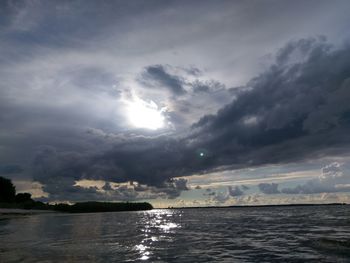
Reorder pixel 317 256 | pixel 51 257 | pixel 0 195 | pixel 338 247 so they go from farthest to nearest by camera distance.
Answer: pixel 0 195, pixel 338 247, pixel 51 257, pixel 317 256

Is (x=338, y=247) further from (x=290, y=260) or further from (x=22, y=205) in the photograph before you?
(x=22, y=205)

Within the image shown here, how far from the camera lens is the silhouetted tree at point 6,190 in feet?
608

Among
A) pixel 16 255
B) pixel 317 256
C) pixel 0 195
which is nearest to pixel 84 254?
pixel 16 255

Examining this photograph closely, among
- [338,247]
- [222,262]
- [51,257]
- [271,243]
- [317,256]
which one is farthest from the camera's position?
[271,243]

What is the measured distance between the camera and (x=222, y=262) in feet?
80.2

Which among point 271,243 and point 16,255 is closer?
point 16,255

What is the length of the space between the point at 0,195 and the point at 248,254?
182629 millimetres

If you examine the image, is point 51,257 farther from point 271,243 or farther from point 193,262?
point 271,243

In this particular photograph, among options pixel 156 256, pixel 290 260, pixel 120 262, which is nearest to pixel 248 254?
pixel 290 260

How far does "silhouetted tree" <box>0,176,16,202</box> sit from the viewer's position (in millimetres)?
A: 185250

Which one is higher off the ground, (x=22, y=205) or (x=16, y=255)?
(x=22, y=205)

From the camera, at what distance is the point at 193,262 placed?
81.7ft

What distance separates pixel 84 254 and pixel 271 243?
17.3m

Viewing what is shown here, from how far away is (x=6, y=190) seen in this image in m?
188
